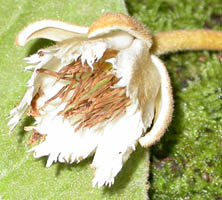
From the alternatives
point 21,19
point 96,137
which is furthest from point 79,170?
point 21,19

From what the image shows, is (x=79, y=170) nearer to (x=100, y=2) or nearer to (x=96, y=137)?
(x=96, y=137)

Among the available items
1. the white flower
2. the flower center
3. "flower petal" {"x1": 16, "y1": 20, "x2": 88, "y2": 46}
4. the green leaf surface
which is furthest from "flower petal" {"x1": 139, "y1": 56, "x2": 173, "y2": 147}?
"flower petal" {"x1": 16, "y1": 20, "x2": 88, "y2": 46}

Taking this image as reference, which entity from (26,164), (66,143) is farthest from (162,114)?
(26,164)

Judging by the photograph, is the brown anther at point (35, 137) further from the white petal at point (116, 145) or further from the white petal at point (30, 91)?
the white petal at point (116, 145)

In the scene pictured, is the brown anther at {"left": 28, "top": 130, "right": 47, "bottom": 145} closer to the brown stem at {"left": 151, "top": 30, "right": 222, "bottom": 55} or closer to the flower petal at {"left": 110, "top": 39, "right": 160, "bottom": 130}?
the flower petal at {"left": 110, "top": 39, "right": 160, "bottom": 130}

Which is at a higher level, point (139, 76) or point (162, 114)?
point (139, 76)

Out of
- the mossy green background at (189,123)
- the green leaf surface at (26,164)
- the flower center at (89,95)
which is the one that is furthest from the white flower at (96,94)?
the mossy green background at (189,123)

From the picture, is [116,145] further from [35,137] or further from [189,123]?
[189,123]
